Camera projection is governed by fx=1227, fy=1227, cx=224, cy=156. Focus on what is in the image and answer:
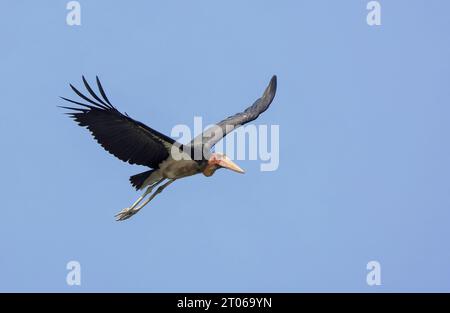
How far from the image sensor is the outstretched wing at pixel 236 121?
25562 mm

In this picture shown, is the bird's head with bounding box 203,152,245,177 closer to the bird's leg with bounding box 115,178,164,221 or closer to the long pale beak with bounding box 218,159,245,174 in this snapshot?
the long pale beak with bounding box 218,159,245,174

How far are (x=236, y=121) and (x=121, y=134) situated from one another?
11.1ft

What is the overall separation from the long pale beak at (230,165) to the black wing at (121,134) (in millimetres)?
1149

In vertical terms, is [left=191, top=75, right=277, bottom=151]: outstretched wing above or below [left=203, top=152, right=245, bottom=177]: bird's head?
above

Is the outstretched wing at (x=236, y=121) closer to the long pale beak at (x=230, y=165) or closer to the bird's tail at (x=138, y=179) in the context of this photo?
the long pale beak at (x=230, y=165)

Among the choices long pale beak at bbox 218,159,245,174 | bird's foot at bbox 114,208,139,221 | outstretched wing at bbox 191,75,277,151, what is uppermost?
outstretched wing at bbox 191,75,277,151

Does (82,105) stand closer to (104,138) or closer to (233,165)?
(104,138)

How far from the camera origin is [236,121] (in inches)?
1043

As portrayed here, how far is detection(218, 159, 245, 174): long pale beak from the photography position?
2483 cm

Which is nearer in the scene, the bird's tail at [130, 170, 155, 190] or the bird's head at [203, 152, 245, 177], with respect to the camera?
the bird's head at [203, 152, 245, 177]

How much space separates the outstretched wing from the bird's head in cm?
27

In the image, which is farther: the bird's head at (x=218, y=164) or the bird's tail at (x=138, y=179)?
the bird's tail at (x=138, y=179)

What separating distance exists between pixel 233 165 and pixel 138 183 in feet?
6.46

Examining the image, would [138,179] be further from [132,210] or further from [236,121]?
[236,121]
